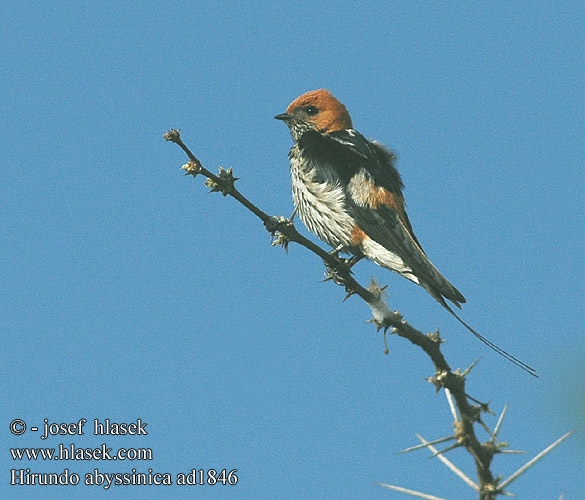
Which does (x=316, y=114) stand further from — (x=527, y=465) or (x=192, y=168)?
(x=527, y=465)

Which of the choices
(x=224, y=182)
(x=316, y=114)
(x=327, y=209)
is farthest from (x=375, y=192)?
(x=224, y=182)

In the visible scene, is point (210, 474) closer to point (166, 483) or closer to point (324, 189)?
point (166, 483)

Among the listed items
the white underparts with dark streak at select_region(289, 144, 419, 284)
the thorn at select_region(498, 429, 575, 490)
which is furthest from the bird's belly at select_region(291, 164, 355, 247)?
the thorn at select_region(498, 429, 575, 490)

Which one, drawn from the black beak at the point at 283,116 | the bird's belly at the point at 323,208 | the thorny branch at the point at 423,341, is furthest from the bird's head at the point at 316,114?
the thorny branch at the point at 423,341

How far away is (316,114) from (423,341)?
4.25 meters

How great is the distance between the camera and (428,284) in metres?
5.08

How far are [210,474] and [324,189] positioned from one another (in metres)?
2.50

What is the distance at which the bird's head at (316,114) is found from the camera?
709 cm

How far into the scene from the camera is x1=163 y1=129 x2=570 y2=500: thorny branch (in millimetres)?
2758

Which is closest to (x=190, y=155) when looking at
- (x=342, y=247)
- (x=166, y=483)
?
(x=166, y=483)

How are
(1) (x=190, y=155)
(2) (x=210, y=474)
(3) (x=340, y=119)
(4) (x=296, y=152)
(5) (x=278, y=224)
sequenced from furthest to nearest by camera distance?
(3) (x=340, y=119)
(4) (x=296, y=152)
(2) (x=210, y=474)
(5) (x=278, y=224)
(1) (x=190, y=155)

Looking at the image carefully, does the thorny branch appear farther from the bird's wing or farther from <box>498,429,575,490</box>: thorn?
the bird's wing

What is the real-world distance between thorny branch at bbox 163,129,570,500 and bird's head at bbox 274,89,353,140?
2.81 metres

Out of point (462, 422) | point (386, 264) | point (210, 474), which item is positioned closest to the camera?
point (462, 422)
